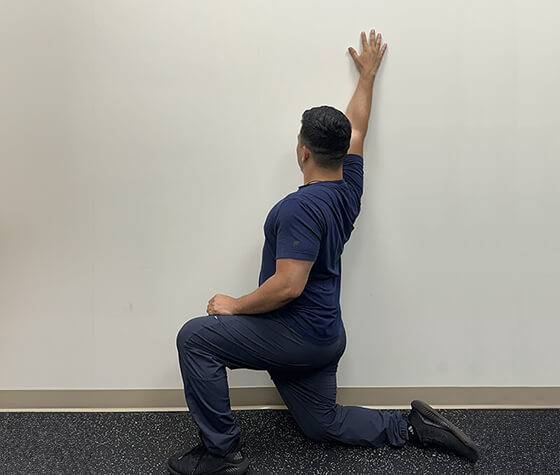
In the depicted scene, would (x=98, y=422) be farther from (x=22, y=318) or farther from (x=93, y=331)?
(x=22, y=318)

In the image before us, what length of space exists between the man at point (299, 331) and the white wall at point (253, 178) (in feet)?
0.84

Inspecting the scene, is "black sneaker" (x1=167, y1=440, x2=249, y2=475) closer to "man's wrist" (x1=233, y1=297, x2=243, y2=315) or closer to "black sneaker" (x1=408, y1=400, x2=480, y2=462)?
"man's wrist" (x1=233, y1=297, x2=243, y2=315)

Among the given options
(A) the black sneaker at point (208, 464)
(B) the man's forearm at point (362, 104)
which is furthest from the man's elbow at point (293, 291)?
(B) the man's forearm at point (362, 104)

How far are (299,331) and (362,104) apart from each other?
0.81 meters

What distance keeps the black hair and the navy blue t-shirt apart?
3.0 inches

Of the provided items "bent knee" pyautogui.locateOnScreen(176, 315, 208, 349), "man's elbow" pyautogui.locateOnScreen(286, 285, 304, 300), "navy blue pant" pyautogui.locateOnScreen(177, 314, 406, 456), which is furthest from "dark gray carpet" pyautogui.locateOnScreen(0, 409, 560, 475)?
"man's elbow" pyautogui.locateOnScreen(286, 285, 304, 300)

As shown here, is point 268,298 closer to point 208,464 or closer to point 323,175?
point 323,175

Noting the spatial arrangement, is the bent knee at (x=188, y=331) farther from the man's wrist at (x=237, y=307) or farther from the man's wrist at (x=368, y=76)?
the man's wrist at (x=368, y=76)

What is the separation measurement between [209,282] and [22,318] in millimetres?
731

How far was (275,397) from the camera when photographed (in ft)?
5.23

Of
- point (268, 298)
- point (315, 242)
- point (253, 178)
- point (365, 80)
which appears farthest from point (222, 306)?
point (365, 80)

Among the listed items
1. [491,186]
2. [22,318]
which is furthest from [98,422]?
[491,186]

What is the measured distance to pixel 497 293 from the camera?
5.13 ft

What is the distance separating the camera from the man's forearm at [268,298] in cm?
118
